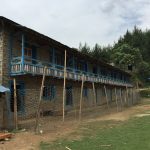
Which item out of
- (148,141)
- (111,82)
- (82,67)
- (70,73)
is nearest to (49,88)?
(70,73)

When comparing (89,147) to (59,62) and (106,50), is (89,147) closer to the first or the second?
(59,62)

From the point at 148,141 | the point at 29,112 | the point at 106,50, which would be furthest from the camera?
the point at 106,50

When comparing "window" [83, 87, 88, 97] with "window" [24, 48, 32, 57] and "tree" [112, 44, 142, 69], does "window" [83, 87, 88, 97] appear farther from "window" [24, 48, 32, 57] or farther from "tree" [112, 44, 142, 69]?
"tree" [112, 44, 142, 69]

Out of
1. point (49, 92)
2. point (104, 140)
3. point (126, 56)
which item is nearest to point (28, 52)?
point (49, 92)

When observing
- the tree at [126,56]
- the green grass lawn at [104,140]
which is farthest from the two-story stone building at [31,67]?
the tree at [126,56]

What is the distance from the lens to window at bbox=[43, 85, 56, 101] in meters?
24.2

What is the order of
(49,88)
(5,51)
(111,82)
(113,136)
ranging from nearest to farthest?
1. (113,136)
2. (5,51)
3. (49,88)
4. (111,82)

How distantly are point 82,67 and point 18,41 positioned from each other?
14201 millimetres

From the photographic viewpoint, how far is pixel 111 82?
40.6 m

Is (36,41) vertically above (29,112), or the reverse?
(36,41)

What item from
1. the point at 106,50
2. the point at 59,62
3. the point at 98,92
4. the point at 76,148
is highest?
the point at 106,50

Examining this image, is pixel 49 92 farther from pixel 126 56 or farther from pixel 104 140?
pixel 126 56

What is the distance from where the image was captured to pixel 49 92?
2533 centimetres

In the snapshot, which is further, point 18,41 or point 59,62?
point 59,62
